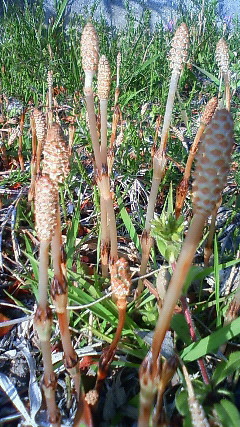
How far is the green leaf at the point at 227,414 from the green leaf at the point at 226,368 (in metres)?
0.07

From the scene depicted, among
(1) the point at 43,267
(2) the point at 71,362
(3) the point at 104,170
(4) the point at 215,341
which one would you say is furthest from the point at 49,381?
(3) the point at 104,170

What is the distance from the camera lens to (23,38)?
2947 mm

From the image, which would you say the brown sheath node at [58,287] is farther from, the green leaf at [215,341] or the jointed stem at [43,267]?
the green leaf at [215,341]

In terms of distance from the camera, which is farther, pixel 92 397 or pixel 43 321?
pixel 92 397

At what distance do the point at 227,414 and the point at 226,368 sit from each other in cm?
13

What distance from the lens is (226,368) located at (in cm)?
93

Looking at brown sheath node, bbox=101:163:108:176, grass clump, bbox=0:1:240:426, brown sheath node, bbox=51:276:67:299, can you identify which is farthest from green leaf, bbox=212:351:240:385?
brown sheath node, bbox=101:163:108:176

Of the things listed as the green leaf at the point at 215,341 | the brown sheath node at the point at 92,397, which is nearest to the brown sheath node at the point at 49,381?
the brown sheath node at the point at 92,397

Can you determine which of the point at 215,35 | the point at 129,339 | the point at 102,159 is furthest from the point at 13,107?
the point at 215,35

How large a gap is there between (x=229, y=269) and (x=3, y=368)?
70 cm

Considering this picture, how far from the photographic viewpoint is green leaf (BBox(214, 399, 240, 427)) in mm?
789

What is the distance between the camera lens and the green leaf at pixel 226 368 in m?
0.92

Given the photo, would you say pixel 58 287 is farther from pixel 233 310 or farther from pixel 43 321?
pixel 233 310

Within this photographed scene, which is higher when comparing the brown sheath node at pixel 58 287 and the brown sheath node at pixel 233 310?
the brown sheath node at pixel 58 287
